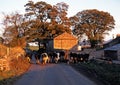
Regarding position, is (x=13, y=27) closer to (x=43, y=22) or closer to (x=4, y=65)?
(x=43, y=22)

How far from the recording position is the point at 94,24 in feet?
320

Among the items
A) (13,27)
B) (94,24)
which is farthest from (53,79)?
(94,24)

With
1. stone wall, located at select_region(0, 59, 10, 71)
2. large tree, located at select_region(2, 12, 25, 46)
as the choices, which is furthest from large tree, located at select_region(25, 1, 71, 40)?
stone wall, located at select_region(0, 59, 10, 71)

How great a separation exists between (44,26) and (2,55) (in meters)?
56.4

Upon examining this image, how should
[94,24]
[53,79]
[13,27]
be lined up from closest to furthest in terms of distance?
[53,79] → [13,27] → [94,24]

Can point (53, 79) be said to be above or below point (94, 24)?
below

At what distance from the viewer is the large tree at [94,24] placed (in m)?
96.8

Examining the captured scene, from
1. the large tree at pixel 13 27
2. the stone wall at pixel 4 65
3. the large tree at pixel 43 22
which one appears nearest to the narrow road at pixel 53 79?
the stone wall at pixel 4 65

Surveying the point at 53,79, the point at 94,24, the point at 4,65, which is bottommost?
the point at 53,79

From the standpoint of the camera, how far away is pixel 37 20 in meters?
87.3

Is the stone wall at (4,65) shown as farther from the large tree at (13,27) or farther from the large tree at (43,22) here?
the large tree at (43,22)

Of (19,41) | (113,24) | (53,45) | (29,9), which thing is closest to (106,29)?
(113,24)

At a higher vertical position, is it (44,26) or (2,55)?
(44,26)

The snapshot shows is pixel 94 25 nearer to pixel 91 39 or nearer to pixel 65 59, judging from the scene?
pixel 91 39
